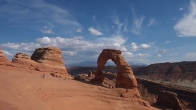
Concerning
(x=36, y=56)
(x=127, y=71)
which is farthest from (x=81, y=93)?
(x=36, y=56)

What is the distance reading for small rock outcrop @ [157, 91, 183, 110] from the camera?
35.4 metres

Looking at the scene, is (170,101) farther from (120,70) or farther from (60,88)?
(60,88)

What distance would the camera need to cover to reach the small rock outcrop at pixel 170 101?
35375 mm

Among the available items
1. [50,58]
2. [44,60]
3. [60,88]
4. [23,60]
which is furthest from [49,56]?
[60,88]

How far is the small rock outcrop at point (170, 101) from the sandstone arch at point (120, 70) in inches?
391

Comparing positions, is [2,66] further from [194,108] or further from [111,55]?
[194,108]

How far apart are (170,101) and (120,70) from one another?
1170 centimetres

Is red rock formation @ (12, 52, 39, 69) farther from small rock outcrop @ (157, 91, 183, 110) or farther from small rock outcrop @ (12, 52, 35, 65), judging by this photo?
small rock outcrop @ (157, 91, 183, 110)

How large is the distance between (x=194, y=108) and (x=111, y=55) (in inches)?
993

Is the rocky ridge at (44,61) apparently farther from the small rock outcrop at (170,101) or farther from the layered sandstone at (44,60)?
the small rock outcrop at (170,101)

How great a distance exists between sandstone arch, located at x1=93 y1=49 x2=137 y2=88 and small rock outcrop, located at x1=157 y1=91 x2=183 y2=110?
9920mm

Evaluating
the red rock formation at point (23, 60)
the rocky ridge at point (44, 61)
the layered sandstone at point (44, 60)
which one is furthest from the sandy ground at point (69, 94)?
the layered sandstone at point (44, 60)

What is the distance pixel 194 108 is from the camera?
150 feet

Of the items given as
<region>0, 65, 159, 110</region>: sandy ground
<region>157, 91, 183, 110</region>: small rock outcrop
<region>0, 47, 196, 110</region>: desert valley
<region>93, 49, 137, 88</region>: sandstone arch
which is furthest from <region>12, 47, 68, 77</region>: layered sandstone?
<region>157, 91, 183, 110</region>: small rock outcrop
